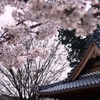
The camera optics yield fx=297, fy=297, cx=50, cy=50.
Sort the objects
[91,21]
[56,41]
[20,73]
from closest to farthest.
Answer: [91,21] → [20,73] → [56,41]

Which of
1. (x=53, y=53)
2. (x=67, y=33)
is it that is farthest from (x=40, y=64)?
(x=67, y=33)

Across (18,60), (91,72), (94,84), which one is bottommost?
(91,72)

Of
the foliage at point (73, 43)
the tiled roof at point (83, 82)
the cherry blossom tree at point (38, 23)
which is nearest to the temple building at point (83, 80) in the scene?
the tiled roof at point (83, 82)

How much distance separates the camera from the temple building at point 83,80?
888cm

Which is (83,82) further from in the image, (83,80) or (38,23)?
(38,23)

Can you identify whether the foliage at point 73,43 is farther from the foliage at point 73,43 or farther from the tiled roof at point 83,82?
the tiled roof at point 83,82

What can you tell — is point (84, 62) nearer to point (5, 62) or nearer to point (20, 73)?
point (5, 62)

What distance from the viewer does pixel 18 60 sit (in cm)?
735

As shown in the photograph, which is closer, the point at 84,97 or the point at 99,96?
the point at 99,96

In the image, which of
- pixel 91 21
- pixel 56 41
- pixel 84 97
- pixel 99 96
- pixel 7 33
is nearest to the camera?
pixel 91 21

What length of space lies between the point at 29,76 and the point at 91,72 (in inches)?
235

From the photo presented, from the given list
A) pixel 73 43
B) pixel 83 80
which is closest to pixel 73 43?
pixel 73 43

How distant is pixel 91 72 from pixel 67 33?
5.60 metres

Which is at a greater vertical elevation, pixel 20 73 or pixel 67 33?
pixel 67 33
